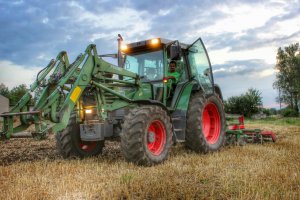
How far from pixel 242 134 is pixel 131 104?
3.99 m

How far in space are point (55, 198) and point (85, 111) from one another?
316 centimetres

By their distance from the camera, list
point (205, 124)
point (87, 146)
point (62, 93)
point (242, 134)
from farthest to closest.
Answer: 1. point (242, 134)
2. point (205, 124)
3. point (87, 146)
4. point (62, 93)

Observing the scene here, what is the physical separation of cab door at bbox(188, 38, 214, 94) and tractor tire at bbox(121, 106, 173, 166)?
2.03 metres

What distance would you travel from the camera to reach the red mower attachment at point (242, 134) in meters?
9.90

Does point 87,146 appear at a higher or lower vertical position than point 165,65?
lower

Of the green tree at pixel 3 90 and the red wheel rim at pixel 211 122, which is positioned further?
the green tree at pixel 3 90

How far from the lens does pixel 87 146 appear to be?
8.02 meters

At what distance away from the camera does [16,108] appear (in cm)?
675

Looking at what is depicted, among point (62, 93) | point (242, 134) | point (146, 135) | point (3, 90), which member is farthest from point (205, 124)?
point (3, 90)

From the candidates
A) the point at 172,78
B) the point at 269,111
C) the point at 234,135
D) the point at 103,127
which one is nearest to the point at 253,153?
the point at 234,135

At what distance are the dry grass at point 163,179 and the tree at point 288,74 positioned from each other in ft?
151

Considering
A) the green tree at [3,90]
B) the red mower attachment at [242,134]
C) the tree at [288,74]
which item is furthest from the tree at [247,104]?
the green tree at [3,90]

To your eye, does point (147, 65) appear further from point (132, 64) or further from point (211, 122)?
point (211, 122)

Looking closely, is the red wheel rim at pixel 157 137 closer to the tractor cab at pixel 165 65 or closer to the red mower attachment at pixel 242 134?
the tractor cab at pixel 165 65
